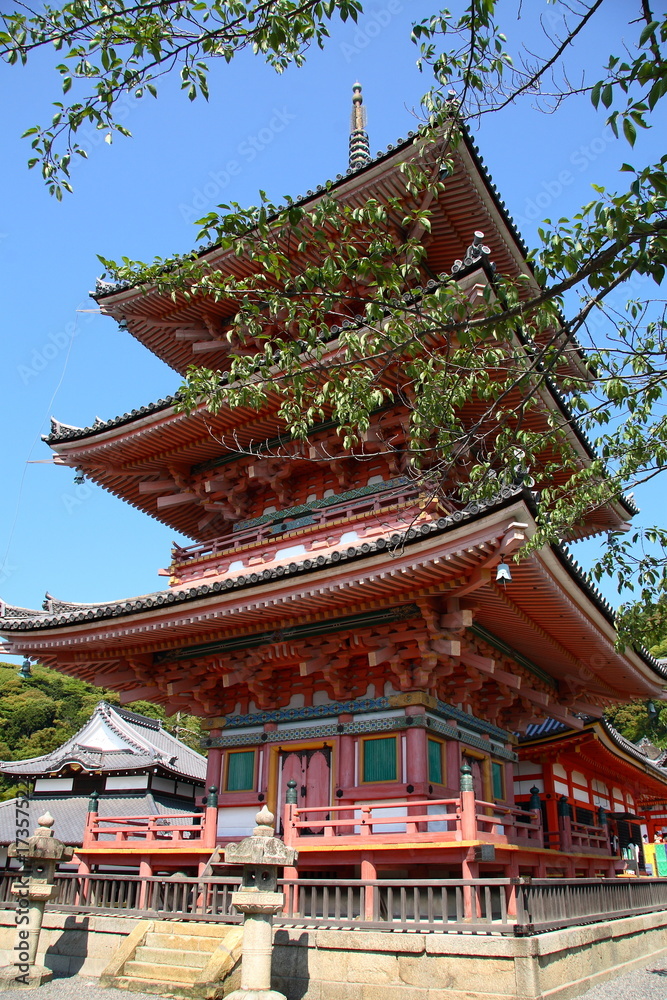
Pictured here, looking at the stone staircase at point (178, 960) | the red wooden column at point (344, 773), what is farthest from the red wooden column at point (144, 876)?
the red wooden column at point (344, 773)

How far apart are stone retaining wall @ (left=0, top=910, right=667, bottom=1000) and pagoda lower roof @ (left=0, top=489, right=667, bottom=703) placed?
4.24 m

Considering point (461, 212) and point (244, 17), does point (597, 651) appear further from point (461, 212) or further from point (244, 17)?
point (244, 17)

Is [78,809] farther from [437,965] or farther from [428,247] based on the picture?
[428,247]

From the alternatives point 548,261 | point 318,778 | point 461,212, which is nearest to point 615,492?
point 548,261

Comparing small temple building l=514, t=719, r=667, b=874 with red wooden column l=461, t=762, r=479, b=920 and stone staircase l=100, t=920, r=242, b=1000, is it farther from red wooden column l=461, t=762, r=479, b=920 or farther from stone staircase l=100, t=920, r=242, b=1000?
stone staircase l=100, t=920, r=242, b=1000

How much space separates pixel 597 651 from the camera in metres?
12.8

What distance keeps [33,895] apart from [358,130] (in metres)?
18.5

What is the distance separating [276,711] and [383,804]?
2.81 meters

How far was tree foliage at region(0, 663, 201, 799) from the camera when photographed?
2104 inches

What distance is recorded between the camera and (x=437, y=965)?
7.55 m

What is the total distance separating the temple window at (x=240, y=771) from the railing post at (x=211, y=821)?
0.94m

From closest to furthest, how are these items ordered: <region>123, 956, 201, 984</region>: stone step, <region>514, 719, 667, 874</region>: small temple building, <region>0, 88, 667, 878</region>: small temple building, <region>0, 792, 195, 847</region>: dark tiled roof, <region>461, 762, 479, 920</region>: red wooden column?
<region>123, 956, 201, 984</region>: stone step
<region>461, 762, 479, 920</region>: red wooden column
<region>0, 88, 667, 878</region>: small temple building
<region>514, 719, 667, 874</region>: small temple building
<region>0, 792, 195, 847</region>: dark tiled roof

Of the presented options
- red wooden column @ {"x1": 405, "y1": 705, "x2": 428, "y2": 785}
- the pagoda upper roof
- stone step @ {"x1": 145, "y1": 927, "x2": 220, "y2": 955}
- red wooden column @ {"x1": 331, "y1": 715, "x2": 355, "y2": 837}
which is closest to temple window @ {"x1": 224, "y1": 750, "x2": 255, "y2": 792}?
red wooden column @ {"x1": 331, "y1": 715, "x2": 355, "y2": 837}

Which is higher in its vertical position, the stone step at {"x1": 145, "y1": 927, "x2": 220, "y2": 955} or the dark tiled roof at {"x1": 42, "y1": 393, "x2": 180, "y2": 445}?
the dark tiled roof at {"x1": 42, "y1": 393, "x2": 180, "y2": 445}
